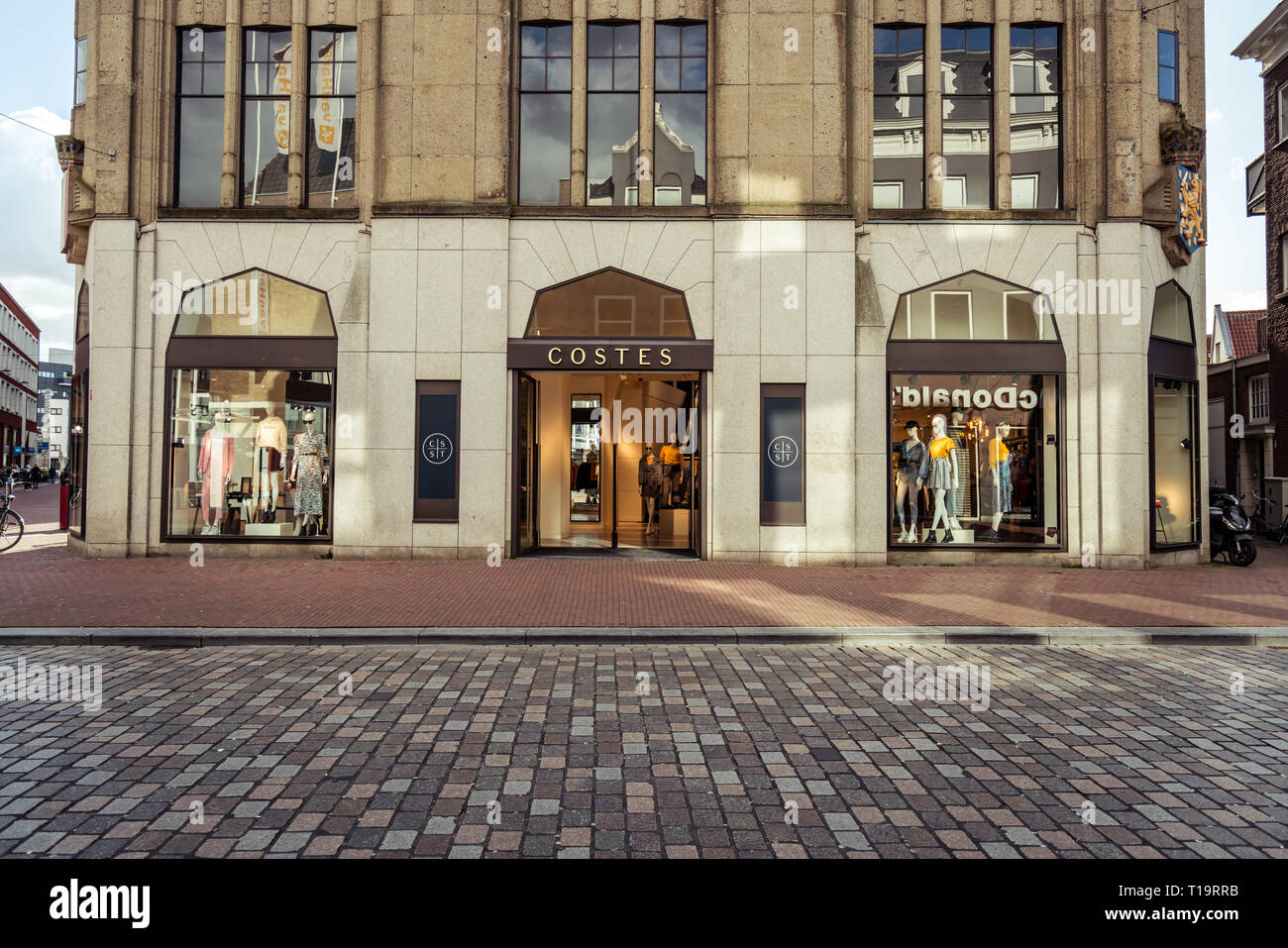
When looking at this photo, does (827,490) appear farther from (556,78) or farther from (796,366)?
(556,78)

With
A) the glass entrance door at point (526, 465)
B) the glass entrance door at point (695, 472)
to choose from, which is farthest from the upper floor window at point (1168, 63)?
the glass entrance door at point (526, 465)

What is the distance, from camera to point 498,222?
14.5m

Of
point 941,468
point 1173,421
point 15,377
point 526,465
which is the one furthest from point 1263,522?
point 15,377

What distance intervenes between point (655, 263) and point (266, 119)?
8.28 meters

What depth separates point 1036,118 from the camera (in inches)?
590

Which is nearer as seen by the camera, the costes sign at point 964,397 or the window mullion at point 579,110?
the costes sign at point 964,397

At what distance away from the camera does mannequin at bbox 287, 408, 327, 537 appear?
14.6 metres

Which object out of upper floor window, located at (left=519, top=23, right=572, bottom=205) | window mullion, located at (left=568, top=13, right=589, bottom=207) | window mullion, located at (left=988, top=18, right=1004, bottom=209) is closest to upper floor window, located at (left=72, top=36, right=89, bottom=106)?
upper floor window, located at (left=519, top=23, right=572, bottom=205)

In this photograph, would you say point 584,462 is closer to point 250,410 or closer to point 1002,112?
point 250,410

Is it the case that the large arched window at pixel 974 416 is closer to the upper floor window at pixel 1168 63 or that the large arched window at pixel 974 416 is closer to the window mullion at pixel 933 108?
the window mullion at pixel 933 108

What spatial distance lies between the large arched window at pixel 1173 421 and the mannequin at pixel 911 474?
4.25m

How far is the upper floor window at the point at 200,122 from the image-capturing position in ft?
49.8

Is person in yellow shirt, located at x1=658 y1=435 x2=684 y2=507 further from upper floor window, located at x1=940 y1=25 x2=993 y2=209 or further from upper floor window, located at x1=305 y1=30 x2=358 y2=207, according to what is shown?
upper floor window, located at x1=305 y1=30 x2=358 y2=207
